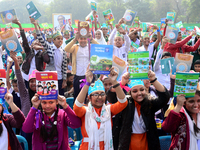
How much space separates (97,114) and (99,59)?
71 centimetres

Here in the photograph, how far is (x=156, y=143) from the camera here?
272 centimetres

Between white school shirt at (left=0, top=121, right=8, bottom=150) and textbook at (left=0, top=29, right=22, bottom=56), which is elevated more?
textbook at (left=0, top=29, right=22, bottom=56)

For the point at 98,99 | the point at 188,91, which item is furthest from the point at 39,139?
the point at 188,91

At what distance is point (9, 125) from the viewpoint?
2699 millimetres

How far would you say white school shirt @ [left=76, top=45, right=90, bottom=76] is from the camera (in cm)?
497

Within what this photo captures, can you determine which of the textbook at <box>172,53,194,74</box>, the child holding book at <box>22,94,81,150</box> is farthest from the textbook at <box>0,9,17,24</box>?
the textbook at <box>172,53,194,74</box>

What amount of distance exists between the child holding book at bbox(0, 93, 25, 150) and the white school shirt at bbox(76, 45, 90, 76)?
2447mm

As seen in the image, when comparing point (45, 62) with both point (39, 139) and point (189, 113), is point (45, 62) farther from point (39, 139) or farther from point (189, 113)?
point (189, 113)

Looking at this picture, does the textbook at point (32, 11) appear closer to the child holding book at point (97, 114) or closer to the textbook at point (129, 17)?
the textbook at point (129, 17)

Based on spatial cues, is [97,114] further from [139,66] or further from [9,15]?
[9,15]

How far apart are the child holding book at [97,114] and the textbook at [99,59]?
0.08 metres

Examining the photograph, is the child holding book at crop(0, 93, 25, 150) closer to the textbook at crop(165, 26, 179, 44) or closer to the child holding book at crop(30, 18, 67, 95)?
the child holding book at crop(30, 18, 67, 95)

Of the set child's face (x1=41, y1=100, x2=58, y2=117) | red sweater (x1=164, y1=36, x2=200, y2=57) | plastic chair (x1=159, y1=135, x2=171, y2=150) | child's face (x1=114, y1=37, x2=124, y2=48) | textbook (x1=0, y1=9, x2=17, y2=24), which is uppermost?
textbook (x1=0, y1=9, x2=17, y2=24)

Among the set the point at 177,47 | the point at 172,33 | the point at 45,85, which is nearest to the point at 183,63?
the point at 45,85
